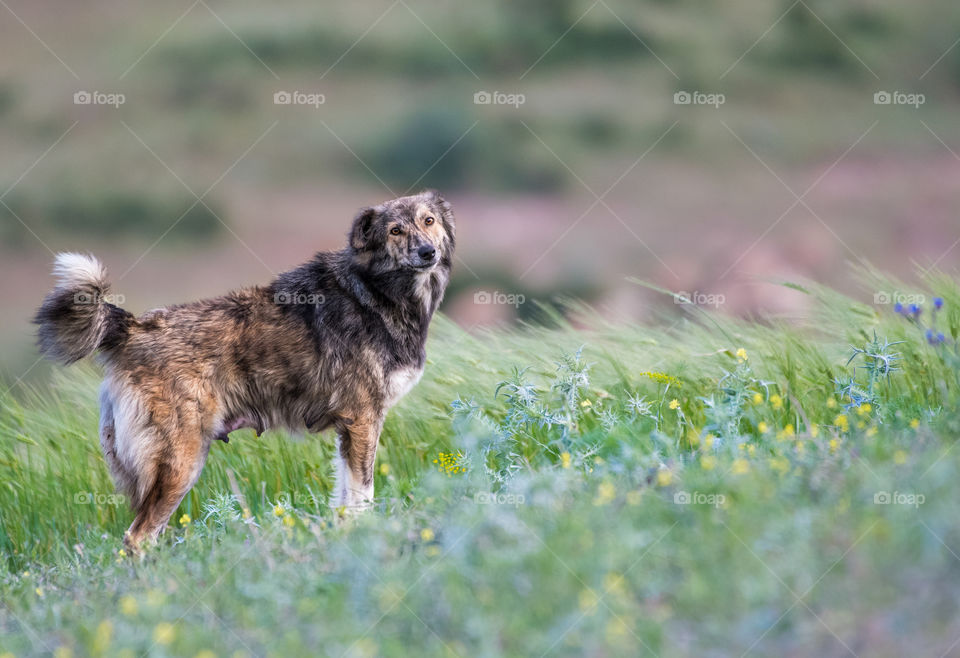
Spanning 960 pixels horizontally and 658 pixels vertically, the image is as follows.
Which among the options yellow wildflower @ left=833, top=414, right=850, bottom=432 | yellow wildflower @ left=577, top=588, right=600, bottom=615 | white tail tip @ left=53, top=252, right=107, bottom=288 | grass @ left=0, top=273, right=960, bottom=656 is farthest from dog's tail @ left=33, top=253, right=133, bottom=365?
yellow wildflower @ left=833, top=414, right=850, bottom=432

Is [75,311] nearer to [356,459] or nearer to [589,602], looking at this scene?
[356,459]

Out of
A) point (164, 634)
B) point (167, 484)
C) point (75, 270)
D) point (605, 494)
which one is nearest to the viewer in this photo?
point (164, 634)

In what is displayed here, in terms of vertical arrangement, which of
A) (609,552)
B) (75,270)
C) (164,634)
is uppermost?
(75,270)

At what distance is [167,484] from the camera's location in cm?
518

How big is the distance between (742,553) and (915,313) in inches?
84.7

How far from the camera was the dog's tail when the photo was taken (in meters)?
4.98

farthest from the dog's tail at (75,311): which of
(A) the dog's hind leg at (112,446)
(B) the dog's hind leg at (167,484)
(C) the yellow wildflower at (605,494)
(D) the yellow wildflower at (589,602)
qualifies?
(D) the yellow wildflower at (589,602)

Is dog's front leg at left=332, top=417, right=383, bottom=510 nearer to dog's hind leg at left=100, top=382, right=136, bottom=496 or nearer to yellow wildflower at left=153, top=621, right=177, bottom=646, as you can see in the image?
dog's hind leg at left=100, top=382, right=136, bottom=496

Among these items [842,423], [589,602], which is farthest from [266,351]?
[589,602]

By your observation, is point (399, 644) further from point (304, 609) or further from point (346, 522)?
point (346, 522)

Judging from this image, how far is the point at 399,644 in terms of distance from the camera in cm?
298

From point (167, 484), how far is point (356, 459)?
3.01ft

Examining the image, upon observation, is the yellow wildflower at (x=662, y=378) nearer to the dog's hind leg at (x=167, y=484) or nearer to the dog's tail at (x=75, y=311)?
the dog's hind leg at (x=167, y=484)

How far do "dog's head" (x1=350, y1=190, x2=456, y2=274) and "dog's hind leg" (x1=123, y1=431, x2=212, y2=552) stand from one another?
128 centimetres
